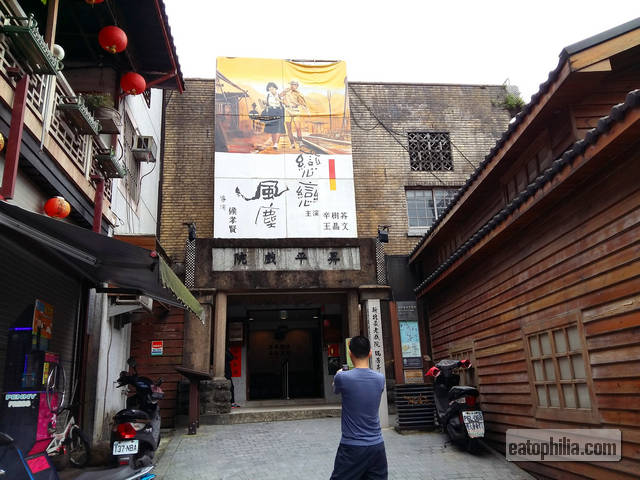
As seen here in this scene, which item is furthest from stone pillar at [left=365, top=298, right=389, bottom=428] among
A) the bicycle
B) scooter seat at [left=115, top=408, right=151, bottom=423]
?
the bicycle

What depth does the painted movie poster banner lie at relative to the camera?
1465 centimetres

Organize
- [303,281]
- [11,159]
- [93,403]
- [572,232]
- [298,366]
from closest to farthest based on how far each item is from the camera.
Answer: [11,159] → [572,232] → [93,403] → [303,281] → [298,366]

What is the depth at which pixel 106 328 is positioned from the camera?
33.1ft

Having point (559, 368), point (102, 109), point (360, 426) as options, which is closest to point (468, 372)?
point (559, 368)

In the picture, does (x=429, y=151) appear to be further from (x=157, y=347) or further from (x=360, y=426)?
(x=360, y=426)

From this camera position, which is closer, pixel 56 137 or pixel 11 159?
→ pixel 11 159

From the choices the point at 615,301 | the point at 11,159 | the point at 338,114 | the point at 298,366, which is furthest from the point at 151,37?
the point at 298,366

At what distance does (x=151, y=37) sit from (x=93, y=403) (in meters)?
7.38

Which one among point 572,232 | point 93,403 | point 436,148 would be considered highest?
point 436,148

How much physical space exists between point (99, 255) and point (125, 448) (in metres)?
2.49

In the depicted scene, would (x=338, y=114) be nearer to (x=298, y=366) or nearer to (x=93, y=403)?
(x=298, y=366)

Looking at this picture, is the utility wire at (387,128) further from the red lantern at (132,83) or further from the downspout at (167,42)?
the red lantern at (132,83)

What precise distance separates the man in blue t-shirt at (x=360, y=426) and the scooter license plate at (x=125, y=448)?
3415 mm

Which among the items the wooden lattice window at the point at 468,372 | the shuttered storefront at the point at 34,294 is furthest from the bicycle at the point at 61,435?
the wooden lattice window at the point at 468,372
